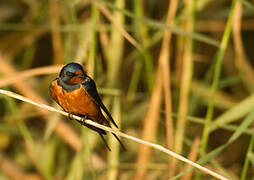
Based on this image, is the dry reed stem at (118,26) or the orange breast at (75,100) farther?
the dry reed stem at (118,26)

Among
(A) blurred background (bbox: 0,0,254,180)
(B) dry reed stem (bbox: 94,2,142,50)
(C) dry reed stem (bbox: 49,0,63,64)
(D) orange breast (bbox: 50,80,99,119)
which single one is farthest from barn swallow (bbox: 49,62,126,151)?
(C) dry reed stem (bbox: 49,0,63,64)

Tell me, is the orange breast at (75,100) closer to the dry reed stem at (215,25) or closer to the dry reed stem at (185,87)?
the dry reed stem at (185,87)

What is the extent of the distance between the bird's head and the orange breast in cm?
5

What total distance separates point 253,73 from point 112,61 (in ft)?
2.89

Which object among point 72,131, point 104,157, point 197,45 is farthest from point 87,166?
point 197,45

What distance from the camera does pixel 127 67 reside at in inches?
109

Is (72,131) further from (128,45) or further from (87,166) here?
(128,45)

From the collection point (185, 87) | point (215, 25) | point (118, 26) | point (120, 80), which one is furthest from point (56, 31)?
point (215, 25)

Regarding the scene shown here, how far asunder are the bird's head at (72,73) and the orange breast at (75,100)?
0.05 metres

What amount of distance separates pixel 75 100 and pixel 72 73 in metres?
0.12

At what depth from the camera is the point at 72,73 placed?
1432 millimetres

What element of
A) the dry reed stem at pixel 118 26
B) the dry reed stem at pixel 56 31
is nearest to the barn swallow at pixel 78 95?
the dry reed stem at pixel 118 26

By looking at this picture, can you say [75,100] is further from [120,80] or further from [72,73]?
[120,80]

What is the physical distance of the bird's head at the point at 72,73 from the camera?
1426mm
